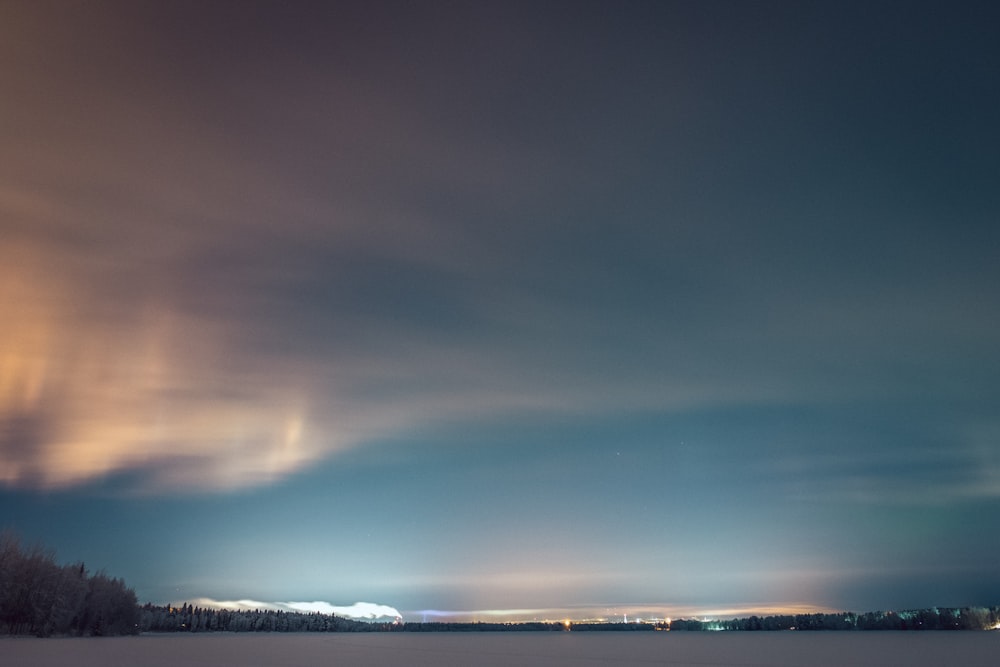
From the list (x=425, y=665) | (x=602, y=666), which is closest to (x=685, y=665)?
(x=602, y=666)

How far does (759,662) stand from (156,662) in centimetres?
4107

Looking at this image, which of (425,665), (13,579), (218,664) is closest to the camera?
(218,664)

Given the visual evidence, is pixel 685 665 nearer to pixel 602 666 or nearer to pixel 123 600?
pixel 602 666

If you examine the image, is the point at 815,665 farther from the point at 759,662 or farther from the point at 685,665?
the point at 685,665

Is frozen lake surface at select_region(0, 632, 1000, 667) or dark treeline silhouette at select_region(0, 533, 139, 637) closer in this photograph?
frozen lake surface at select_region(0, 632, 1000, 667)

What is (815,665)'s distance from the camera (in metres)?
49.4

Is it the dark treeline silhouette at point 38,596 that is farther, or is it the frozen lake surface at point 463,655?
the dark treeline silhouette at point 38,596

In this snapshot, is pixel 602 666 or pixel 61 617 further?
pixel 61 617

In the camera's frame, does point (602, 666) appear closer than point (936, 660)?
Yes

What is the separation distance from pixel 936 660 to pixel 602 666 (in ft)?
93.2

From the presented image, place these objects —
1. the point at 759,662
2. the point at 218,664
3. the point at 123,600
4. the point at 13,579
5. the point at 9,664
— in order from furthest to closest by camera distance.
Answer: the point at 123,600, the point at 13,579, the point at 759,662, the point at 218,664, the point at 9,664

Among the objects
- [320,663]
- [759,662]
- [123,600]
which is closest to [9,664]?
[320,663]

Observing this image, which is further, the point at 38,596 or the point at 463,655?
the point at 38,596

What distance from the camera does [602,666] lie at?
4809 centimetres
